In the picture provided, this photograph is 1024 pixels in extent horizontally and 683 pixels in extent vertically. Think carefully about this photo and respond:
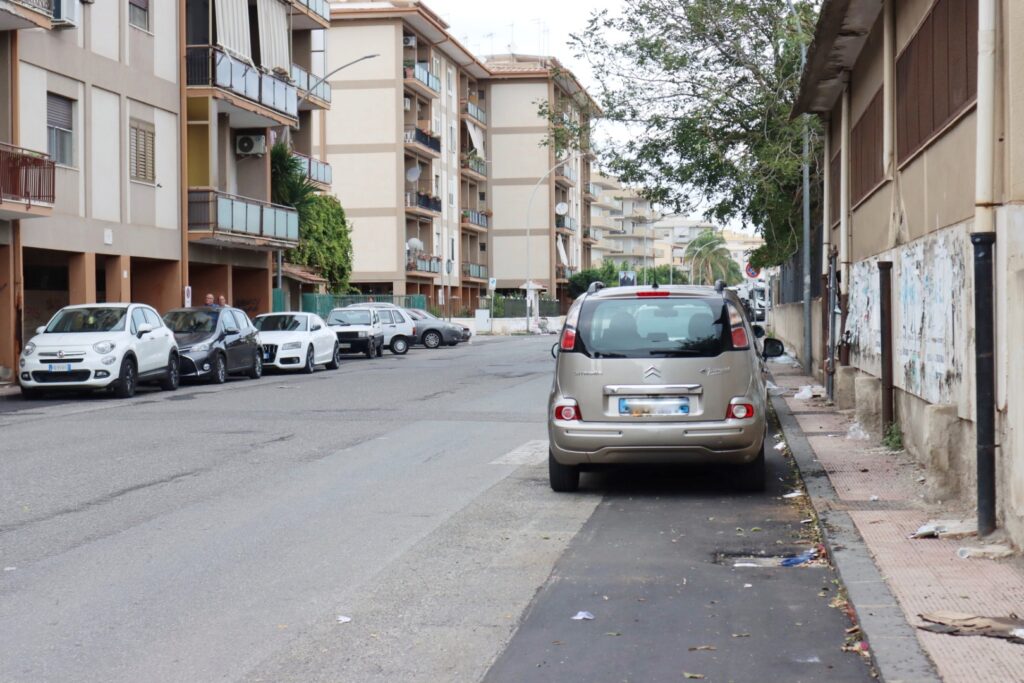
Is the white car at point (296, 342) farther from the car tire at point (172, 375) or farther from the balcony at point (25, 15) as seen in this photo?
the balcony at point (25, 15)

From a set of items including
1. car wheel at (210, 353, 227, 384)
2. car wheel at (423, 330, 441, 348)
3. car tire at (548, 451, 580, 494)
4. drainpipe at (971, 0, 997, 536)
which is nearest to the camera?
drainpipe at (971, 0, 997, 536)

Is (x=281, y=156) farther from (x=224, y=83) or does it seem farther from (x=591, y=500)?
(x=591, y=500)

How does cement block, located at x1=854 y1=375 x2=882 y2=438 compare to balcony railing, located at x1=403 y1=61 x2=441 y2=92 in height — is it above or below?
below

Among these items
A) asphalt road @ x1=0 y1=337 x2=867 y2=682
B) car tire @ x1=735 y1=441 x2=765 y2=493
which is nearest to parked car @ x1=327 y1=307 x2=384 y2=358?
asphalt road @ x1=0 y1=337 x2=867 y2=682

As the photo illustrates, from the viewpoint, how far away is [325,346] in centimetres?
3219

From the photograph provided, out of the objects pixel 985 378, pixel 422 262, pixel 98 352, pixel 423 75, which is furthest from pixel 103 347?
pixel 423 75

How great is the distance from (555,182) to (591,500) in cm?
8542

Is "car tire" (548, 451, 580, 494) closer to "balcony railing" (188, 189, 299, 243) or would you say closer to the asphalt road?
the asphalt road

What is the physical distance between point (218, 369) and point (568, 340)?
1732 cm

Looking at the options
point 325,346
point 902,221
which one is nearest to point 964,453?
point 902,221

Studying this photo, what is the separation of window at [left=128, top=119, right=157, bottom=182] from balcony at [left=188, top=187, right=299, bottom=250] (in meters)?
2.00

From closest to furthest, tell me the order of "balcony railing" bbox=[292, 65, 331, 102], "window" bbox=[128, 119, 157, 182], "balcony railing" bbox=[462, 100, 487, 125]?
"window" bbox=[128, 119, 157, 182] < "balcony railing" bbox=[292, 65, 331, 102] < "balcony railing" bbox=[462, 100, 487, 125]

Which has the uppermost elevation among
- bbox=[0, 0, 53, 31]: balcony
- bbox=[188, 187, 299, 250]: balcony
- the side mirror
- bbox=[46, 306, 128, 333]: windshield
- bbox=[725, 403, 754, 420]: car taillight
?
bbox=[0, 0, 53, 31]: balcony

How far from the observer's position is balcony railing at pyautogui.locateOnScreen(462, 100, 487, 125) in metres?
82.5
